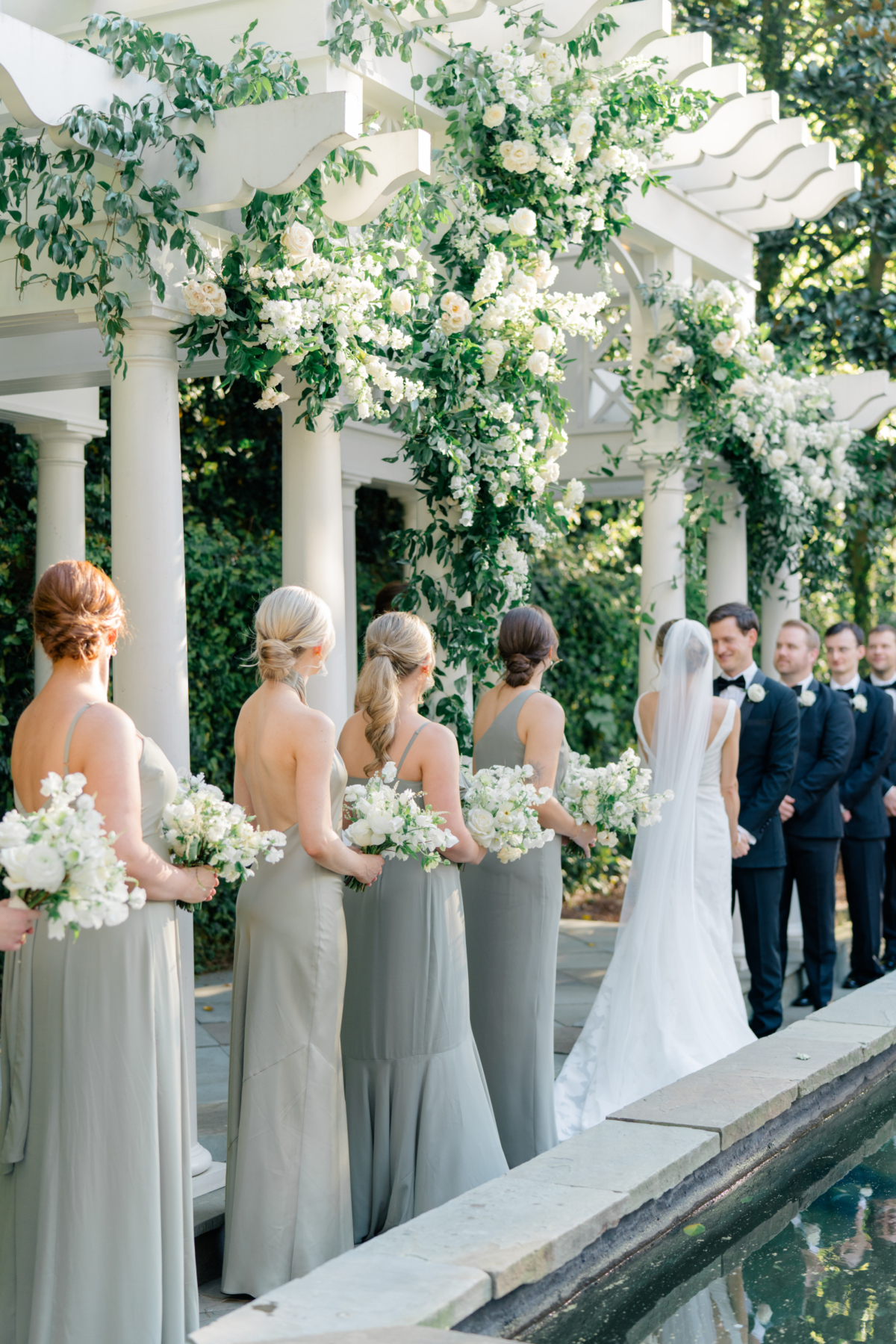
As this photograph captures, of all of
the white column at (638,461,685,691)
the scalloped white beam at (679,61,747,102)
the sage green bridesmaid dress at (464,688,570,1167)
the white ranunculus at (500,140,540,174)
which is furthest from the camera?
the white column at (638,461,685,691)

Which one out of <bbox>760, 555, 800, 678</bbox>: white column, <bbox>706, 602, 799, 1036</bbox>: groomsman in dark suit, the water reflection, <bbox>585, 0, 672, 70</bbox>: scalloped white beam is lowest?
the water reflection

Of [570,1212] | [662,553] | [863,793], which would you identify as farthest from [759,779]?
[570,1212]

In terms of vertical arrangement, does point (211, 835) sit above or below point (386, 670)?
below

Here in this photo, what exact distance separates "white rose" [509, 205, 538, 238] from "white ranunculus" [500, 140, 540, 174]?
15cm

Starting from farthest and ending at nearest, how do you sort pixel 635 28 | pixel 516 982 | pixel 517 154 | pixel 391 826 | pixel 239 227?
1. pixel 635 28
2. pixel 517 154
3. pixel 516 982
4. pixel 239 227
5. pixel 391 826

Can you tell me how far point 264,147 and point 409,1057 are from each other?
261 centimetres

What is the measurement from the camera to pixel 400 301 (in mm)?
4324

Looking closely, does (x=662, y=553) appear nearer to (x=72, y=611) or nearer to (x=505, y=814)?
(x=505, y=814)

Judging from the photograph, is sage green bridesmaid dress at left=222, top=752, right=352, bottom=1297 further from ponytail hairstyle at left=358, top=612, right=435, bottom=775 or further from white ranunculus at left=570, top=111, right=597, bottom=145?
white ranunculus at left=570, top=111, right=597, bottom=145

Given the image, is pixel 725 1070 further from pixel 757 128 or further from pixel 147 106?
pixel 757 128

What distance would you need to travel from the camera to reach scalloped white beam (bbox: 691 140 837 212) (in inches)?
271

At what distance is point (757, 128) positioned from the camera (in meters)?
6.36

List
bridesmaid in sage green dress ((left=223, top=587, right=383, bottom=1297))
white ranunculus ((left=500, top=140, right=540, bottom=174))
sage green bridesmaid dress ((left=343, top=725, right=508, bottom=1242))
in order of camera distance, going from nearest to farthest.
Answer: bridesmaid in sage green dress ((left=223, top=587, right=383, bottom=1297)), sage green bridesmaid dress ((left=343, top=725, right=508, bottom=1242)), white ranunculus ((left=500, top=140, right=540, bottom=174))

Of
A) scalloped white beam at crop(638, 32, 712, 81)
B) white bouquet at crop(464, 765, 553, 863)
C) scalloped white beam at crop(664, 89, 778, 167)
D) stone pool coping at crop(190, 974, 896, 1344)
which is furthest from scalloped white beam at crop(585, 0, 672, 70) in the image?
stone pool coping at crop(190, 974, 896, 1344)
